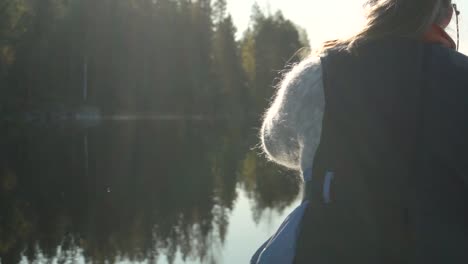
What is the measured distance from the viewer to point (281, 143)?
2.04 meters

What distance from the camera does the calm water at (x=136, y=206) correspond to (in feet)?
30.8

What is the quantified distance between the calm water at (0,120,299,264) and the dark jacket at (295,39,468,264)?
713 centimetres

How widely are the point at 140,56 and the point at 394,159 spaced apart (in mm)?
80375

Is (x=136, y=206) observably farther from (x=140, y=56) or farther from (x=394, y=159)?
(x=140, y=56)

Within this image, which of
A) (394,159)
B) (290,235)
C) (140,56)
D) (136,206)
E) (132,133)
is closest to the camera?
(394,159)

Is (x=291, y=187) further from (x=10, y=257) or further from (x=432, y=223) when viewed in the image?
(x=432, y=223)

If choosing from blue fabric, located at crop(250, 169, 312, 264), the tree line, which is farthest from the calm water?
the tree line

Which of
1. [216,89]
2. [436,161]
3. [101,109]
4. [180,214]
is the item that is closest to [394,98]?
[436,161]

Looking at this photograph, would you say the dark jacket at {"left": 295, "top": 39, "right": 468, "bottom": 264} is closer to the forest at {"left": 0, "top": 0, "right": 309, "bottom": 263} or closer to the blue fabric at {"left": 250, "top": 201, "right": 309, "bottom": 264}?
the blue fabric at {"left": 250, "top": 201, "right": 309, "bottom": 264}

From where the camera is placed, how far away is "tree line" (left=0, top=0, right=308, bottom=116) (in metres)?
56.8

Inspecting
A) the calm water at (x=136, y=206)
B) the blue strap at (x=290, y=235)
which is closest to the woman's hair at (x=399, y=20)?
Answer: the blue strap at (x=290, y=235)

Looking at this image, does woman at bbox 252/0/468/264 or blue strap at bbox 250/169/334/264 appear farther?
blue strap at bbox 250/169/334/264

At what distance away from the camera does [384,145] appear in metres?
1.83

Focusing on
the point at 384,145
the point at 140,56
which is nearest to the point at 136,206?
the point at 384,145
